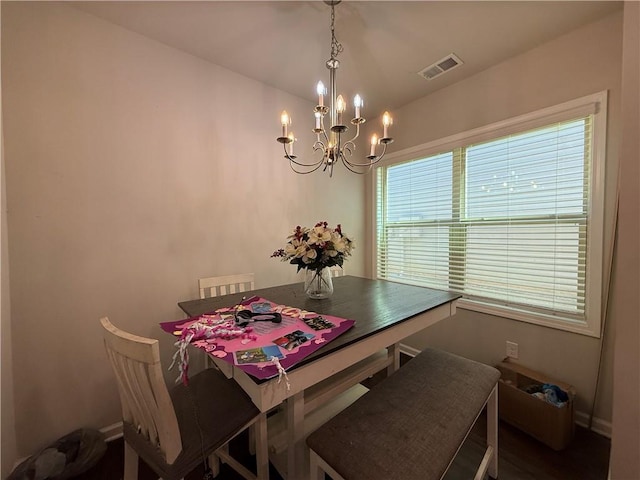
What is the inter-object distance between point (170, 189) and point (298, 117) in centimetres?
141

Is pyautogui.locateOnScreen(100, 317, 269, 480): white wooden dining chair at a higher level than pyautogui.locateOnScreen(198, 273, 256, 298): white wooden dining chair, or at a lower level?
lower

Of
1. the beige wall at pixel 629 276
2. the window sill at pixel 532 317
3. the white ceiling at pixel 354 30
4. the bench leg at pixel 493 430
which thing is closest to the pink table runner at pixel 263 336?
the bench leg at pixel 493 430

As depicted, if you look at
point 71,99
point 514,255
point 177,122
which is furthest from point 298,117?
point 514,255

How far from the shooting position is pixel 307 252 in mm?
1408

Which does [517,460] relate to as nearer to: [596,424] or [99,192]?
[596,424]

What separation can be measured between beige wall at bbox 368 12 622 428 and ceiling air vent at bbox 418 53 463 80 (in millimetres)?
264

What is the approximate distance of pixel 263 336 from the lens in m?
1.03

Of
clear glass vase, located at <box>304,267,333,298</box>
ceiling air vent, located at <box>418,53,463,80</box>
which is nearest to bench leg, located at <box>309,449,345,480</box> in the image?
clear glass vase, located at <box>304,267,333,298</box>

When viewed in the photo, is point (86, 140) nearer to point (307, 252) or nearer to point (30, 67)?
point (30, 67)

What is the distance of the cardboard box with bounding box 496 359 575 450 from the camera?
1.48 m

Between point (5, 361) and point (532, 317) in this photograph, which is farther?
point (532, 317)

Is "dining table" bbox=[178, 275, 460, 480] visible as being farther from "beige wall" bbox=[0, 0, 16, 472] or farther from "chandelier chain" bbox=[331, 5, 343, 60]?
"chandelier chain" bbox=[331, 5, 343, 60]

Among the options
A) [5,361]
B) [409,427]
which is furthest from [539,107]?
[5,361]

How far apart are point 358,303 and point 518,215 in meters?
1.52
